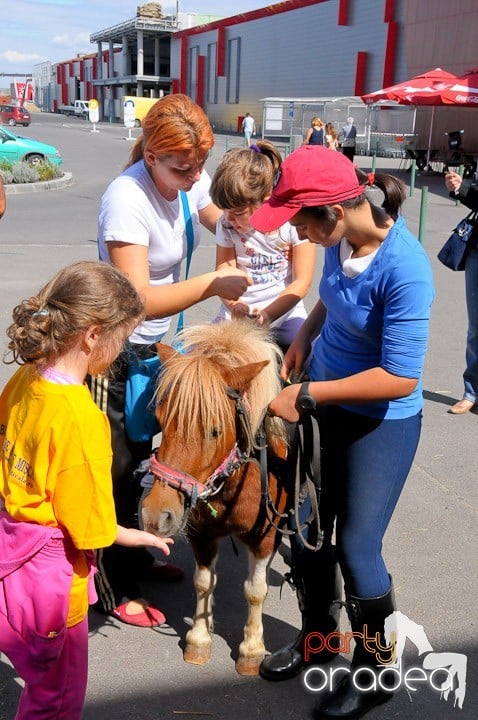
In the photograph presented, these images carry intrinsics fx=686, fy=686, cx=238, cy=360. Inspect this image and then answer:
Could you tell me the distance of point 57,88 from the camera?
104 metres

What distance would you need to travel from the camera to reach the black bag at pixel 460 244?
5.35m

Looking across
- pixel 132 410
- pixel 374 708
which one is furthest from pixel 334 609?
pixel 132 410

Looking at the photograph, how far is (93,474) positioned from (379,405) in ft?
3.31

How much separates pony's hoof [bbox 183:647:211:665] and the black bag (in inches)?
145

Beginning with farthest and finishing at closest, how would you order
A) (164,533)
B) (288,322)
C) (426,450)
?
(426,450) < (288,322) < (164,533)

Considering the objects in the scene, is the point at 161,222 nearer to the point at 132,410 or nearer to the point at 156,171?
the point at 156,171

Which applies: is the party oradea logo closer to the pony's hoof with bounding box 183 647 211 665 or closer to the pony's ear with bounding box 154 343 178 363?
the pony's hoof with bounding box 183 647 211 665

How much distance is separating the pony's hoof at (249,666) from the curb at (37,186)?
16282mm

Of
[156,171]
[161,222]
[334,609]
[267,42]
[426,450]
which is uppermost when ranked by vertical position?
[267,42]

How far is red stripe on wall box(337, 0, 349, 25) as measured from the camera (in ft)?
140

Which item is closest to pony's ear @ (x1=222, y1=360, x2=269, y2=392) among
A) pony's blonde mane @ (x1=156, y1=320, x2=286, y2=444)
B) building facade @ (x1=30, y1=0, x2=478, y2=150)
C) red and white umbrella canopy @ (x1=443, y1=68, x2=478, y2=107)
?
pony's blonde mane @ (x1=156, y1=320, x2=286, y2=444)

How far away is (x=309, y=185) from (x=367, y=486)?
3.40 ft

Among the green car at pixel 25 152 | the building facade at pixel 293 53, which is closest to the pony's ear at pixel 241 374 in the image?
the green car at pixel 25 152

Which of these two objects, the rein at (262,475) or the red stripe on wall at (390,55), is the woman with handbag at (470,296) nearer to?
the rein at (262,475)
